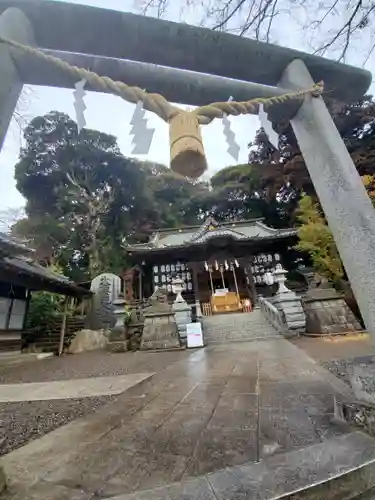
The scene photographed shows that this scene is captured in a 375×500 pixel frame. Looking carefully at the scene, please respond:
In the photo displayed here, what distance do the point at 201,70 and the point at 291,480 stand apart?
301cm

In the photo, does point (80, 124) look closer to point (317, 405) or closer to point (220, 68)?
point (220, 68)

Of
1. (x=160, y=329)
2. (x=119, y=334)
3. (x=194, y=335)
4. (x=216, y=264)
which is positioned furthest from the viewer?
(x=216, y=264)

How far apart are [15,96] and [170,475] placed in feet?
8.66

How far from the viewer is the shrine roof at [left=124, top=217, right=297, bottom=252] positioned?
17219mm

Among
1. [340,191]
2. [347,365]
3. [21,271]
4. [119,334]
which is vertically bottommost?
[347,365]

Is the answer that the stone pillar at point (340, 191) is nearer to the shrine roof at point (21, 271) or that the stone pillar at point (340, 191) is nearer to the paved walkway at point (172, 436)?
the paved walkway at point (172, 436)

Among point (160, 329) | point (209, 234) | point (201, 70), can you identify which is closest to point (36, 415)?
point (201, 70)

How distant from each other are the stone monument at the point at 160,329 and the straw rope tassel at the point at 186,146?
858 centimetres

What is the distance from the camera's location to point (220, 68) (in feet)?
7.64

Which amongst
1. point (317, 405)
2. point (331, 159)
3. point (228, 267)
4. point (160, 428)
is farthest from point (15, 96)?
point (228, 267)

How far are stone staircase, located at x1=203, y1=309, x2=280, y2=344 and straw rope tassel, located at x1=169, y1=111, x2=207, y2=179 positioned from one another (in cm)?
973

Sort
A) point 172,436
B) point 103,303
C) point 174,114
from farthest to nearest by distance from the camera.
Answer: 1. point 103,303
2. point 172,436
3. point 174,114

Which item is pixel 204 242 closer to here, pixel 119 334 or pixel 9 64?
pixel 119 334

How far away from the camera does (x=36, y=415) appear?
10.6ft
